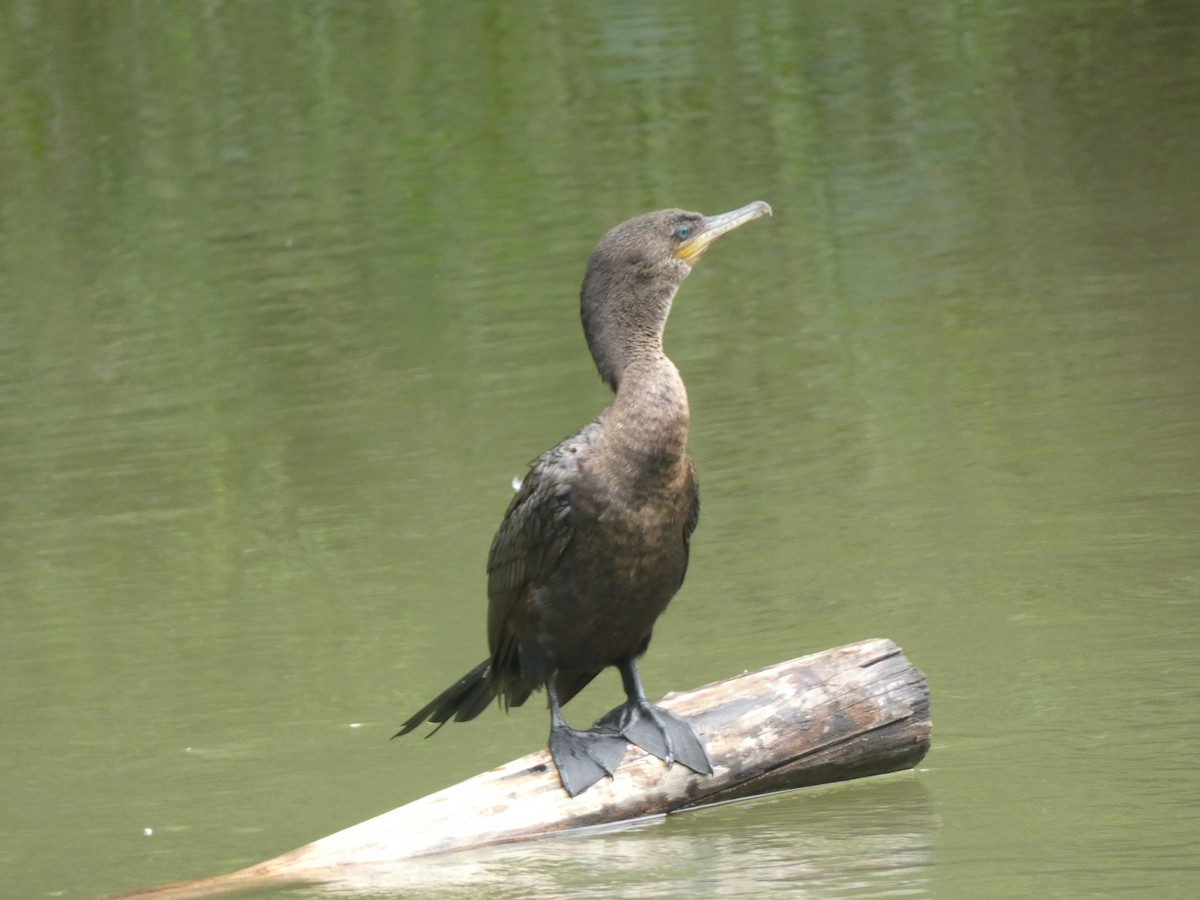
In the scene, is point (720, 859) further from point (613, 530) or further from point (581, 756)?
point (613, 530)

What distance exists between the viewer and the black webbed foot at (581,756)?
15.3 feet

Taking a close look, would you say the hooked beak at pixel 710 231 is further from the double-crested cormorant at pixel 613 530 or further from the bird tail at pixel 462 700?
the bird tail at pixel 462 700

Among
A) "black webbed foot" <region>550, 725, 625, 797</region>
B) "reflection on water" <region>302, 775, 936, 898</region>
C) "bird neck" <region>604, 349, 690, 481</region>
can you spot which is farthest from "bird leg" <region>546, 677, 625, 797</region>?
"bird neck" <region>604, 349, 690, 481</region>

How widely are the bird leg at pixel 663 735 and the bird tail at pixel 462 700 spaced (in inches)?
14.8

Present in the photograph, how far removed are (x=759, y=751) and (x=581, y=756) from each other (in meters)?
0.44

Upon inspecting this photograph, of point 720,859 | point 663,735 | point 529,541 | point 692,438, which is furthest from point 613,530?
point 692,438

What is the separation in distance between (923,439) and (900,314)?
2015mm

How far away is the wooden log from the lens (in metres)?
4.66

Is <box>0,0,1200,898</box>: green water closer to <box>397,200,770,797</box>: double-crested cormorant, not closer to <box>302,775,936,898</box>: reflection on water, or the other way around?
<box>302,775,936,898</box>: reflection on water

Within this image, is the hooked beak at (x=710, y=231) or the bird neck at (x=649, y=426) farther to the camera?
the hooked beak at (x=710, y=231)

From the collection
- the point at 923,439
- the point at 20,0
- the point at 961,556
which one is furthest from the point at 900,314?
the point at 20,0

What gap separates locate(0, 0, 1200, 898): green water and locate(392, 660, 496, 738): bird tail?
235 millimetres

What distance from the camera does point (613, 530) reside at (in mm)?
4605

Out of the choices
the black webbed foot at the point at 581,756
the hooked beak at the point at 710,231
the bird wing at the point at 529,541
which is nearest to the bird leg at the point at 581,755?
the black webbed foot at the point at 581,756
